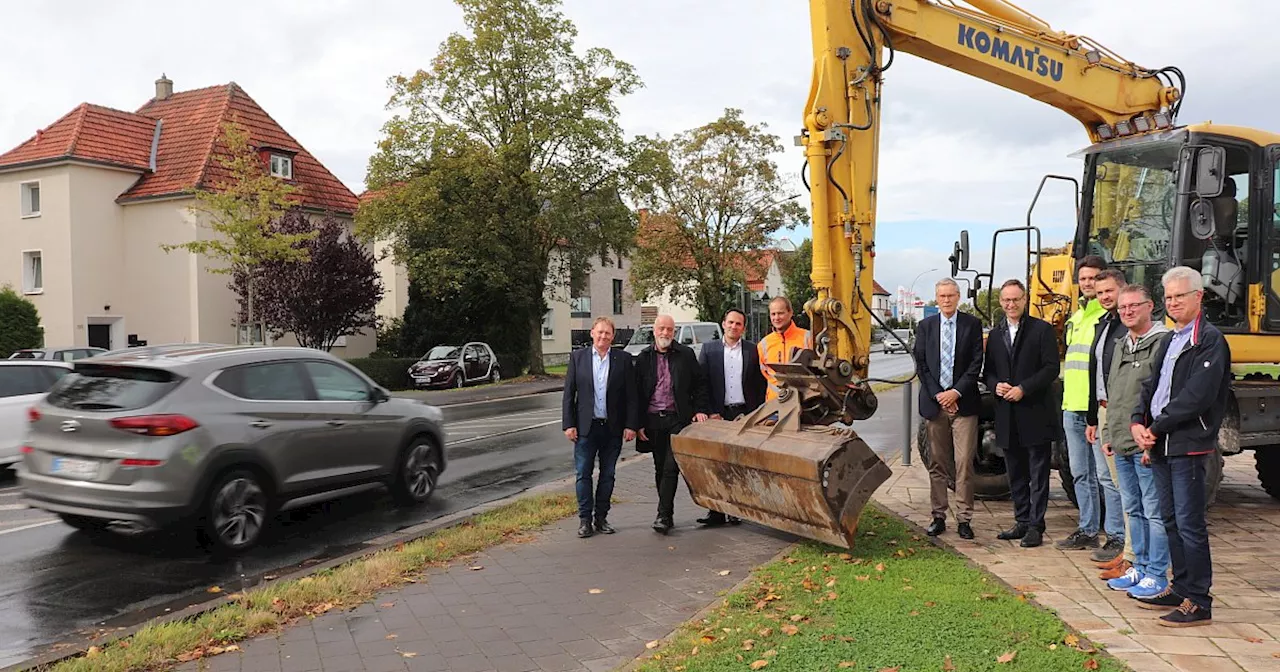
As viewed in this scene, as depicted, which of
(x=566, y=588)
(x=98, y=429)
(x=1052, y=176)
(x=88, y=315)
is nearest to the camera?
(x=566, y=588)

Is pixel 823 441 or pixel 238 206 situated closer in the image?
pixel 823 441

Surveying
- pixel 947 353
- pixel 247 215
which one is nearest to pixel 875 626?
pixel 947 353

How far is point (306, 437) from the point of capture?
8117 millimetres

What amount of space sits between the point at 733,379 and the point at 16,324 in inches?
1097

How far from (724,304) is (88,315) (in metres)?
28.4

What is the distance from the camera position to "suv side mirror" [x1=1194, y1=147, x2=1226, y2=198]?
286 inches

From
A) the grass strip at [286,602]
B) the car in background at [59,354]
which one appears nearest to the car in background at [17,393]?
the grass strip at [286,602]

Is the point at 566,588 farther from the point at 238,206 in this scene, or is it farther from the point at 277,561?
the point at 238,206

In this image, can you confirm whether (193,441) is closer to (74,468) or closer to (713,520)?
(74,468)

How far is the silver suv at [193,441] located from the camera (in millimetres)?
7008

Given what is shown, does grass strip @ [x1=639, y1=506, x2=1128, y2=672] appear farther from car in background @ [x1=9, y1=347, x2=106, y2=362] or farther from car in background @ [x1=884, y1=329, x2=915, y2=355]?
car in background @ [x1=9, y1=347, x2=106, y2=362]

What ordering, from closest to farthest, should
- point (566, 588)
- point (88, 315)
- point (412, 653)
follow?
1. point (412, 653)
2. point (566, 588)
3. point (88, 315)

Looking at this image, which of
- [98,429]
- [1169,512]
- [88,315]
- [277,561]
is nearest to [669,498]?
[277,561]

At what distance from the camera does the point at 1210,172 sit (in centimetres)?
733
